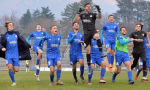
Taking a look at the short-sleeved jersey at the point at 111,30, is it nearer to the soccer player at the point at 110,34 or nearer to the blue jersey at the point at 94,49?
the soccer player at the point at 110,34

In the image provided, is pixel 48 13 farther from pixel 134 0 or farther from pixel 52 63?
pixel 52 63

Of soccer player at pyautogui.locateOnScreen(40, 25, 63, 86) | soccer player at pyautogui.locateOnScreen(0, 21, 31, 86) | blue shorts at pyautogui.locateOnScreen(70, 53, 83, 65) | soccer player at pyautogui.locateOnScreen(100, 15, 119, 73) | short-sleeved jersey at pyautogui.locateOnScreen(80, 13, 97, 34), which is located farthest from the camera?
soccer player at pyautogui.locateOnScreen(100, 15, 119, 73)

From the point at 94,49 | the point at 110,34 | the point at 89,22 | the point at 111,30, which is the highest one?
the point at 89,22

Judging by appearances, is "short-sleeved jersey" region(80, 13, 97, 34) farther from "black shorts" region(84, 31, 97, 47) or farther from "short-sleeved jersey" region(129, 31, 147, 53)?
"short-sleeved jersey" region(129, 31, 147, 53)

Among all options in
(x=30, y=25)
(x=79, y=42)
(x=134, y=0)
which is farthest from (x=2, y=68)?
(x=134, y=0)

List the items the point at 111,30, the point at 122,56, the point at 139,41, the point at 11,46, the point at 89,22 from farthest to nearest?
the point at 111,30 < the point at 139,41 < the point at 122,56 < the point at 89,22 < the point at 11,46

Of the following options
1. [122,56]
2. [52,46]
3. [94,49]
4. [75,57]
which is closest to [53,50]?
[52,46]

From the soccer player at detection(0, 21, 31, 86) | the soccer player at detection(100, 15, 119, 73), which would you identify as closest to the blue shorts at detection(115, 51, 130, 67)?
the soccer player at detection(100, 15, 119, 73)

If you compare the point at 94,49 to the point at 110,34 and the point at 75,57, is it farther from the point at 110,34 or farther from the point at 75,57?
the point at 110,34

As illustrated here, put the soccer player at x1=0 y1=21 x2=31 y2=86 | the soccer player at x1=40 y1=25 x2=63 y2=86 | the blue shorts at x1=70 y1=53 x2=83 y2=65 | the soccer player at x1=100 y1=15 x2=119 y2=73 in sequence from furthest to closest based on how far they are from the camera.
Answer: the soccer player at x1=100 y1=15 x2=119 y2=73, the blue shorts at x1=70 y1=53 x2=83 y2=65, the soccer player at x1=40 y1=25 x2=63 y2=86, the soccer player at x1=0 y1=21 x2=31 y2=86

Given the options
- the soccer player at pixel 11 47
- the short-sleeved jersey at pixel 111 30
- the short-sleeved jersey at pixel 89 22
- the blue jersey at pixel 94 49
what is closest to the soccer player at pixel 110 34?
the short-sleeved jersey at pixel 111 30

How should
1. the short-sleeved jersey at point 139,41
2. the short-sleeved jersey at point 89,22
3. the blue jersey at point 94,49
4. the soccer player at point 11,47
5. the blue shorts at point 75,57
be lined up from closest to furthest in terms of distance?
the soccer player at point 11,47 → the short-sleeved jersey at point 89,22 → the blue jersey at point 94,49 → the blue shorts at point 75,57 → the short-sleeved jersey at point 139,41

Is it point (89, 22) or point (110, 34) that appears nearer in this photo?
point (89, 22)

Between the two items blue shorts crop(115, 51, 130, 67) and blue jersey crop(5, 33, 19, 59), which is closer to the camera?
blue jersey crop(5, 33, 19, 59)
